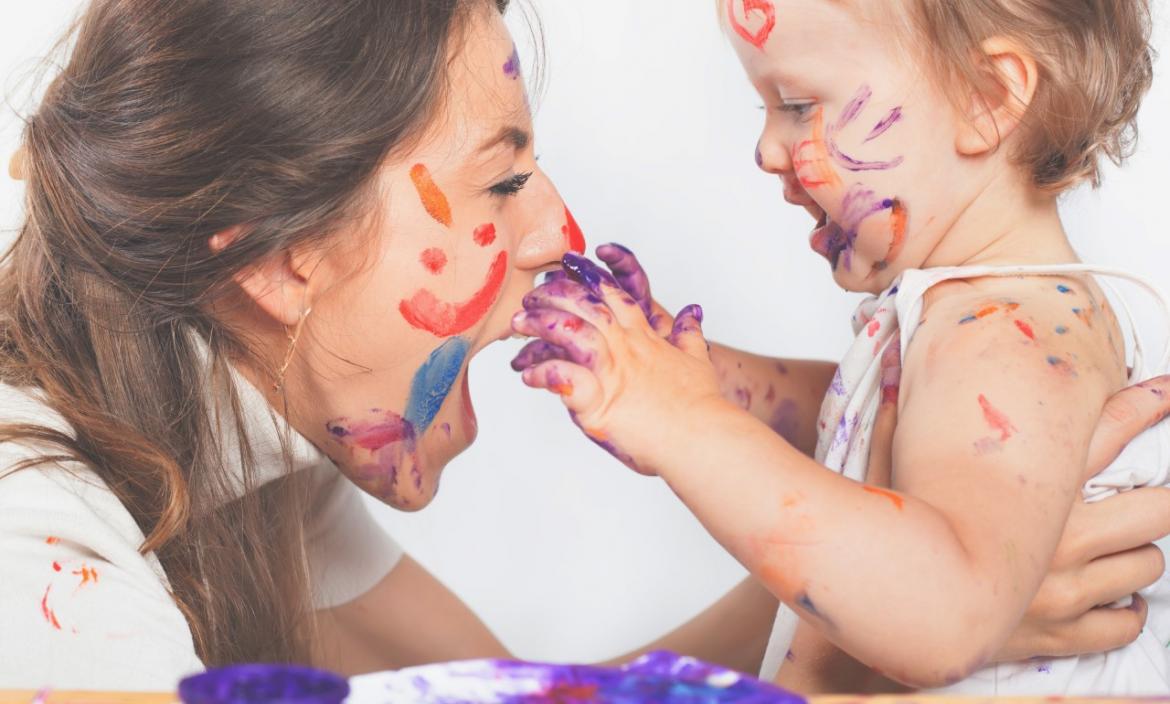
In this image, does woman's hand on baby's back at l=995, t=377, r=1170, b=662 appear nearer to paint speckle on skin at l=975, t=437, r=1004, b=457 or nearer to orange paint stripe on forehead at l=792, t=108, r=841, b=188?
paint speckle on skin at l=975, t=437, r=1004, b=457

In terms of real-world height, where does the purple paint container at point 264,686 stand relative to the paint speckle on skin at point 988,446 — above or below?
above

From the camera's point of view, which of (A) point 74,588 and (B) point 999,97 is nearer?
(A) point 74,588

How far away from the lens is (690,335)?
1.33 m

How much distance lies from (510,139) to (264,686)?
0.88m

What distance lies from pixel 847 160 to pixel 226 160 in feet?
2.29

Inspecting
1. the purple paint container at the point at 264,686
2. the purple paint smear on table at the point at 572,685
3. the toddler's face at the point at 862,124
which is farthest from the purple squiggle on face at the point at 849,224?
the purple paint container at the point at 264,686

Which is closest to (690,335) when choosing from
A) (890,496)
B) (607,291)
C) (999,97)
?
(607,291)

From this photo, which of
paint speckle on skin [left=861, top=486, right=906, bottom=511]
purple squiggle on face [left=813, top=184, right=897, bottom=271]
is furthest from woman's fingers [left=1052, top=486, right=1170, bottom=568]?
purple squiggle on face [left=813, top=184, right=897, bottom=271]

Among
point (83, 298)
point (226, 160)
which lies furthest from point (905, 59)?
point (83, 298)

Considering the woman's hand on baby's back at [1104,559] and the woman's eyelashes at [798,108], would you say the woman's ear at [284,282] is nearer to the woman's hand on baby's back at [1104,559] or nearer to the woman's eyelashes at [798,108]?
the woman's eyelashes at [798,108]

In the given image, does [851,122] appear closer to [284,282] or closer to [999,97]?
[999,97]

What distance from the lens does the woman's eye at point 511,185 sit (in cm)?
146

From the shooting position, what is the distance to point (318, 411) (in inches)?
58.6

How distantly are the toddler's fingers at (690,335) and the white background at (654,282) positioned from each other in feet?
2.66
